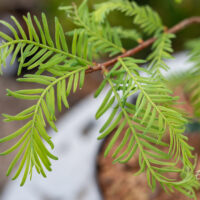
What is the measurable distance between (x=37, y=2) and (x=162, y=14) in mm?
668

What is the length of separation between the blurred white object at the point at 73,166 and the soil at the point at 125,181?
0.02 meters

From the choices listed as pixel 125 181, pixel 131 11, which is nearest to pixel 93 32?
pixel 131 11

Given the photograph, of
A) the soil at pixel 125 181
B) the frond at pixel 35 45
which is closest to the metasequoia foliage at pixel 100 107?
the frond at pixel 35 45

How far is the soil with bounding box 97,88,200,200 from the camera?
626mm

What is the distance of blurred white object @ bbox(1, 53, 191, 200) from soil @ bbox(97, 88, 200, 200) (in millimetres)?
23

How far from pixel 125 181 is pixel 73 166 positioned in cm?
19

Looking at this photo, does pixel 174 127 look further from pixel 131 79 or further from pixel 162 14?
pixel 162 14

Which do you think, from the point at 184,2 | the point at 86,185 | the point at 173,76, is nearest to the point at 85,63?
the point at 173,76

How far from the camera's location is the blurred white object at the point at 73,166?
2.42 feet

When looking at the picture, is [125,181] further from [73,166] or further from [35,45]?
[35,45]

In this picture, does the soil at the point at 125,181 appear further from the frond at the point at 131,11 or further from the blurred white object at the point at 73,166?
the frond at the point at 131,11

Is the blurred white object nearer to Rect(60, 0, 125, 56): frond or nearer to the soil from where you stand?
the soil

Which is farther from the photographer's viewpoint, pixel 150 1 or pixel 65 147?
pixel 150 1

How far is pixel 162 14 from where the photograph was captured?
4.13ft
